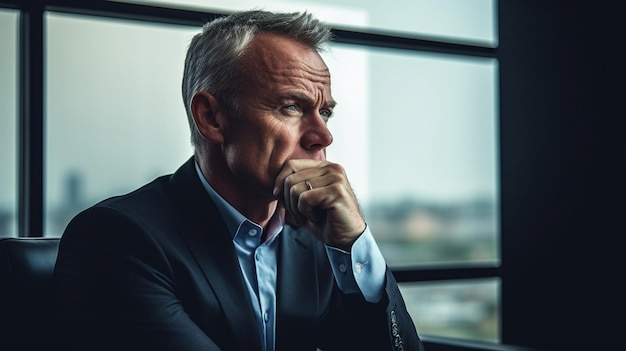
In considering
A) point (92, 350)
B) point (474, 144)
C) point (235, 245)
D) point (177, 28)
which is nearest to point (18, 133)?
point (177, 28)

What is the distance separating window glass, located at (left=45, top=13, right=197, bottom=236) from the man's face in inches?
35.4

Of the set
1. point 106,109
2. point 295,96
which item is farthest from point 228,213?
point 106,109

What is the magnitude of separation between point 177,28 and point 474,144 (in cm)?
183

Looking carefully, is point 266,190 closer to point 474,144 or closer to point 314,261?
point 314,261

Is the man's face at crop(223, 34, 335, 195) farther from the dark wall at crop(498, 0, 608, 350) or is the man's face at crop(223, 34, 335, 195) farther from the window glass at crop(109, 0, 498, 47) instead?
the dark wall at crop(498, 0, 608, 350)

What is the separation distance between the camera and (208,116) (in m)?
1.77

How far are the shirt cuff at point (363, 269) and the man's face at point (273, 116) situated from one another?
22 centimetres

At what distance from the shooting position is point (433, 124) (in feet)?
12.5

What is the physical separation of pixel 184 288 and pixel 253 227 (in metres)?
0.25

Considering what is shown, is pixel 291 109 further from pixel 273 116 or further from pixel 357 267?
pixel 357 267

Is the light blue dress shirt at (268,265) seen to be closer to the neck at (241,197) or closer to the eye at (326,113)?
the neck at (241,197)

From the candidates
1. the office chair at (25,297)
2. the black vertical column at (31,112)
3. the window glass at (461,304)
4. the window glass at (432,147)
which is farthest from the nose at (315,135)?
the window glass at (432,147)

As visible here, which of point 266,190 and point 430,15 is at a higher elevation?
point 430,15

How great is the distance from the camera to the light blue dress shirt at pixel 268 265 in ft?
5.45
